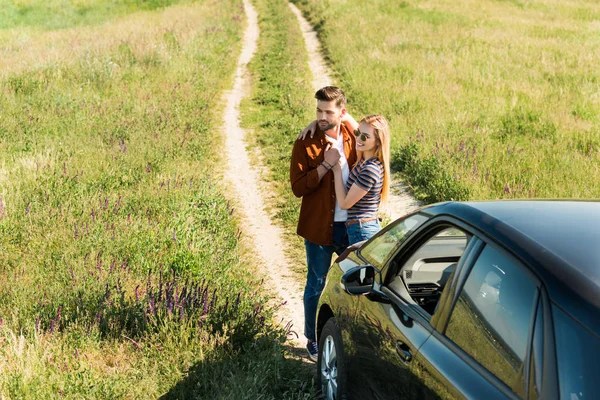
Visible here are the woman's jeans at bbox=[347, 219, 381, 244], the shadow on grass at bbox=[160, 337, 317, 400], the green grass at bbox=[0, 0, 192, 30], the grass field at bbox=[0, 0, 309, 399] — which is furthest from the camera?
the green grass at bbox=[0, 0, 192, 30]

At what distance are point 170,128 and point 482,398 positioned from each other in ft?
34.2

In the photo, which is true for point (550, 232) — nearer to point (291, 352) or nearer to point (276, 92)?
point (291, 352)

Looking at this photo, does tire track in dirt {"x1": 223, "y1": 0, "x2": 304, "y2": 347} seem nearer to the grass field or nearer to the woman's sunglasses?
the grass field

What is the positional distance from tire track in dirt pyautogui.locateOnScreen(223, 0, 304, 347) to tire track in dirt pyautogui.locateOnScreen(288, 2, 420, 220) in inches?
66.6

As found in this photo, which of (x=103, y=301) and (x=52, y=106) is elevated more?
(x=103, y=301)

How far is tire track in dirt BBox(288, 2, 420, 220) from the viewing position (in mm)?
9711

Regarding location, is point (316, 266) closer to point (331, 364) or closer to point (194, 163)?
point (331, 364)

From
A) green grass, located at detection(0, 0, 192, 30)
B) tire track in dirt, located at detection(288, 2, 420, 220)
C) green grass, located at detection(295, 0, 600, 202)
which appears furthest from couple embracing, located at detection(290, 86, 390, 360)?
green grass, located at detection(0, 0, 192, 30)

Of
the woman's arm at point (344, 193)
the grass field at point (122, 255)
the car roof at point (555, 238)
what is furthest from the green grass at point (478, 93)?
the car roof at point (555, 238)

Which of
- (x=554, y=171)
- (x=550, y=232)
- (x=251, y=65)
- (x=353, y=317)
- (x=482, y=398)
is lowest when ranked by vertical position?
(x=251, y=65)

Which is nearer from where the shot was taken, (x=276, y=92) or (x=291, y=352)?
(x=291, y=352)

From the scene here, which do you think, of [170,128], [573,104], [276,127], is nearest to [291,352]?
[170,128]

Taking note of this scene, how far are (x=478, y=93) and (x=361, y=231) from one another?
35.0 feet

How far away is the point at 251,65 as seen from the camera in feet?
70.6
